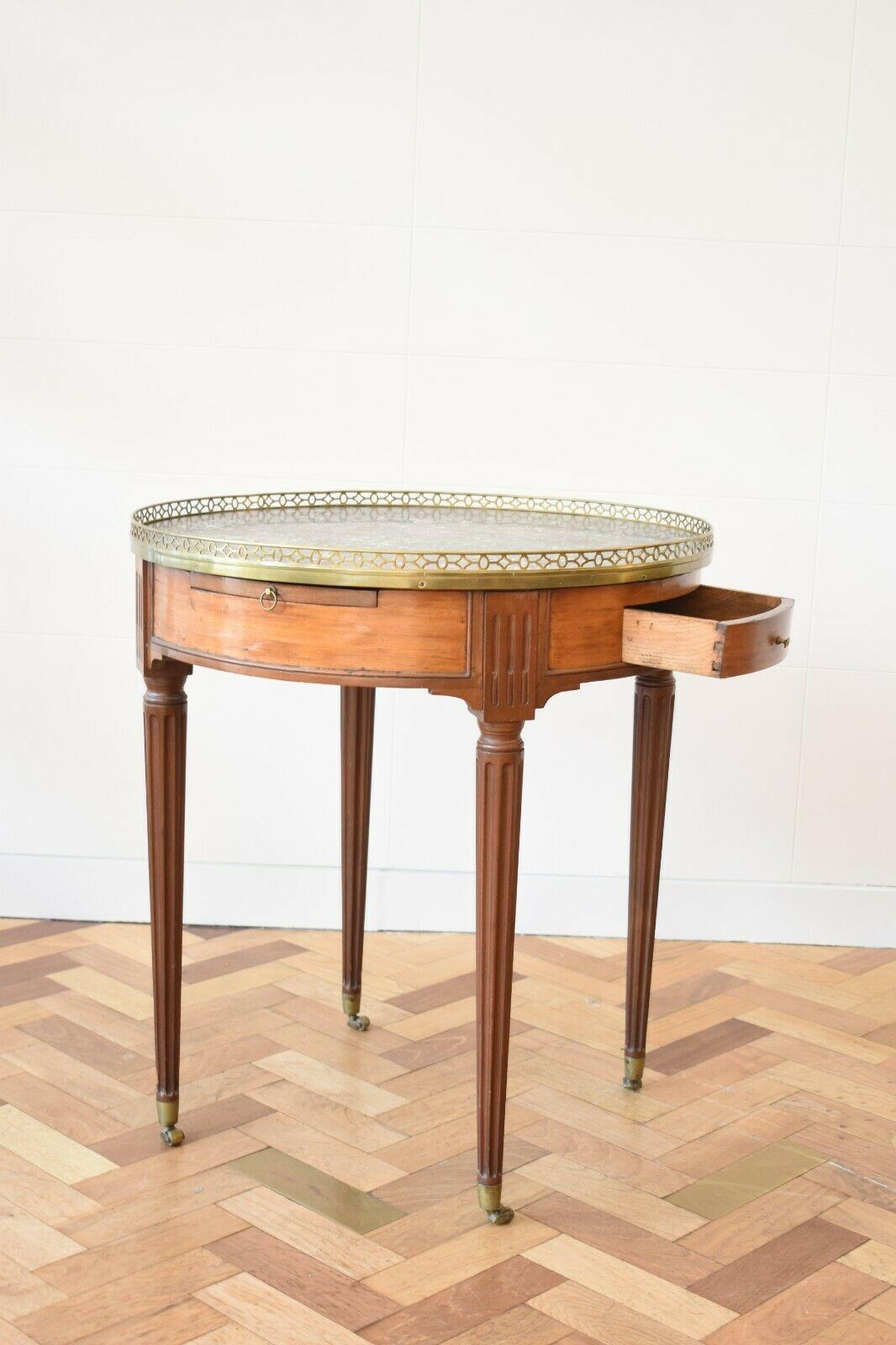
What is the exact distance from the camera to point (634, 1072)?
2.54 meters

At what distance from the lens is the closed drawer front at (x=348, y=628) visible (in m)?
1.94

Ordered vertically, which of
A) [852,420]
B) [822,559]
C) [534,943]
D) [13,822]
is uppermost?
[852,420]

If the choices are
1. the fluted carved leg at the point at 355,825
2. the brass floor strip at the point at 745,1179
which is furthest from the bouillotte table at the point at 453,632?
the fluted carved leg at the point at 355,825

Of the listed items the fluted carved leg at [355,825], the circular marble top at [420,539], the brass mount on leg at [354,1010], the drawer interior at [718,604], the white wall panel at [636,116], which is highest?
the white wall panel at [636,116]

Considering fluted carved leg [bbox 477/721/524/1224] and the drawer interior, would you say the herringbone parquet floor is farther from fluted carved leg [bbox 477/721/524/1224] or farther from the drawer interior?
the drawer interior

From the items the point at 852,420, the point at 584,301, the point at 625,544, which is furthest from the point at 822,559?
the point at 625,544

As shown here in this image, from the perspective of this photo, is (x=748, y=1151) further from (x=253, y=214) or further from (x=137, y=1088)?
(x=253, y=214)

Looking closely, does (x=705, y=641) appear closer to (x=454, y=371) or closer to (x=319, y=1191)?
(x=319, y=1191)

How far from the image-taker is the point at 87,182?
304cm

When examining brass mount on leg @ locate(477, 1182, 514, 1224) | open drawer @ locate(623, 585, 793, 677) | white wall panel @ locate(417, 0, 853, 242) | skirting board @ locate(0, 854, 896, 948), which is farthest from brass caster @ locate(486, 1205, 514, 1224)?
white wall panel @ locate(417, 0, 853, 242)

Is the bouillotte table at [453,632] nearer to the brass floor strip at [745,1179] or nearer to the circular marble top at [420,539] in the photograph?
the circular marble top at [420,539]

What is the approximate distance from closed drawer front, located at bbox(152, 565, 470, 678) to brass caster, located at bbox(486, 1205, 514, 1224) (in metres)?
0.75

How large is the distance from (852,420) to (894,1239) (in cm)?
166

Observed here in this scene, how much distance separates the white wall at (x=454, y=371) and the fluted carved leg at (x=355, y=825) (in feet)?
1.72
